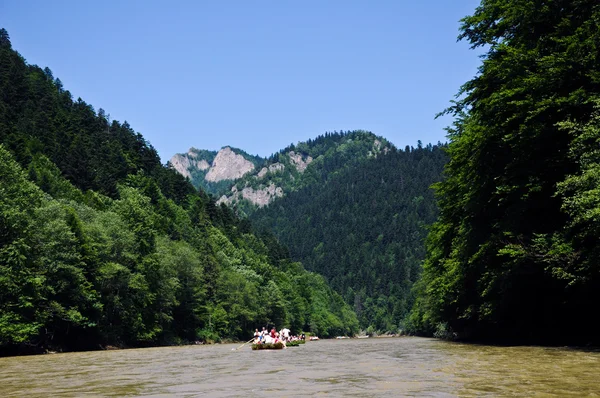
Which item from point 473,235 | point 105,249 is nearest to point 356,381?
point 473,235

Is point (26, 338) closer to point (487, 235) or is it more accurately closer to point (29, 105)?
point (487, 235)

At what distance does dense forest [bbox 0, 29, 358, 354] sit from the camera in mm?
49656

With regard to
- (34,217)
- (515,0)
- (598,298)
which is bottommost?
(598,298)

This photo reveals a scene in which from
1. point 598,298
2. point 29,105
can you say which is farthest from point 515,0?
point 29,105

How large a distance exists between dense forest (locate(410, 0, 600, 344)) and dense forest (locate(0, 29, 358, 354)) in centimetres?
3293

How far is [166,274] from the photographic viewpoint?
253 feet

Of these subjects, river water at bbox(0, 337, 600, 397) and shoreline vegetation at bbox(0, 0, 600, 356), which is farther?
shoreline vegetation at bbox(0, 0, 600, 356)

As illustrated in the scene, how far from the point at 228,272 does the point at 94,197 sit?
1136 inches

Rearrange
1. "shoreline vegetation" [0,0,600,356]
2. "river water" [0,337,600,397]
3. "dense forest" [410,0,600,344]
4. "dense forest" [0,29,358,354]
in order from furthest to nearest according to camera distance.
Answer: "dense forest" [0,29,358,354] → "shoreline vegetation" [0,0,600,356] → "dense forest" [410,0,600,344] → "river water" [0,337,600,397]

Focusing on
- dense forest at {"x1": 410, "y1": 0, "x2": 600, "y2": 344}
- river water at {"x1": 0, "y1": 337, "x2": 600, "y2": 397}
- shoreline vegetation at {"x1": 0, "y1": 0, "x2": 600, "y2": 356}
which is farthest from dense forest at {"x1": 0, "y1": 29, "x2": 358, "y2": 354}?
dense forest at {"x1": 410, "y1": 0, "x2": 600, "y2": 344}

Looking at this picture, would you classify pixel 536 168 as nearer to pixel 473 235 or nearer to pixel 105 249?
pixel 473 235

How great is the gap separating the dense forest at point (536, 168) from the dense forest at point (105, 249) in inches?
1296

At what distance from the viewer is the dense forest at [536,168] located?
91.2ft

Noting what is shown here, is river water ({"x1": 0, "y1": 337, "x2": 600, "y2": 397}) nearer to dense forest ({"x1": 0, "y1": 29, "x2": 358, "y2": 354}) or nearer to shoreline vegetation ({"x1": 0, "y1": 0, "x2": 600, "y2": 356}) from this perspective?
shoreline vegetation ({"x1": 0, "y1": 0, "x2": 600, "y2": 356})
